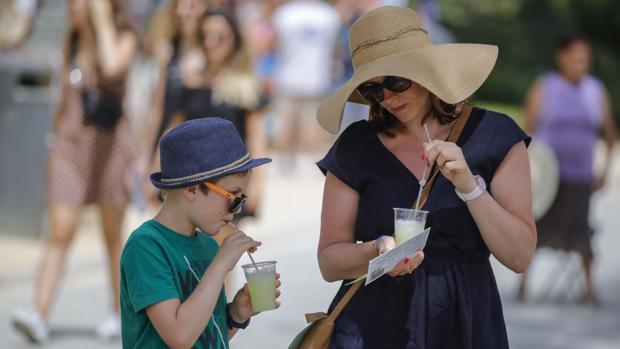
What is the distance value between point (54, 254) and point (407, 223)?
13.5 ft

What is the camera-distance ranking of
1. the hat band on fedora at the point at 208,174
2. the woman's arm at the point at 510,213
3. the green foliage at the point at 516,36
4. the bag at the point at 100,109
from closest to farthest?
the hat band on fedora at the point at 208,174 < the woman's arm at the point at 510,213 < the bag at the point at 100,109 < the green foliage at the point at 516,36

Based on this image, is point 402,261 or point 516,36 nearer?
point 402,261

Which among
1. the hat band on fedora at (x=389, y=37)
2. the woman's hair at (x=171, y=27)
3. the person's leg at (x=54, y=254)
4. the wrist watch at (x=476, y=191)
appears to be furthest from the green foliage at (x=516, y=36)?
the wrist watch at (x=476, y=191)

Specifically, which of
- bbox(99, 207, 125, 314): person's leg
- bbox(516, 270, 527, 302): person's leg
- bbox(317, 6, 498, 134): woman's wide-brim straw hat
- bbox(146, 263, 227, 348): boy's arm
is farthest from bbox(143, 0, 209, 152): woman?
bbox(146, 263, 227, 348): boy's arm

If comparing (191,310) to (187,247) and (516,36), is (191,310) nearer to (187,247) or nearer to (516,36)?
(187,247)

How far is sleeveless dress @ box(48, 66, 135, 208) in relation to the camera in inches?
285

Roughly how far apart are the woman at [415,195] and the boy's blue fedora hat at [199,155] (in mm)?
372

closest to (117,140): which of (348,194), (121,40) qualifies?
(121,40)

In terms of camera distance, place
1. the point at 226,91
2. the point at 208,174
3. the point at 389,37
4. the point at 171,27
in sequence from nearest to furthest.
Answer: the point at 208,174 → the point at 389,37 → the point at 226,91 → the point at 171,27

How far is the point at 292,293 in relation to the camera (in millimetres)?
9070

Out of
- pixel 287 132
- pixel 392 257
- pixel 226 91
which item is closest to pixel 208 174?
pixel 392 257

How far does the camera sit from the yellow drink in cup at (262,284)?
11.2 ft

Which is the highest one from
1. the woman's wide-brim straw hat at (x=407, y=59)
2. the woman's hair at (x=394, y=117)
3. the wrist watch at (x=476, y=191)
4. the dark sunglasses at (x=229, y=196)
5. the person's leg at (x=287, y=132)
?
the woman's wide-brim straw hat at (x=407, y=59)

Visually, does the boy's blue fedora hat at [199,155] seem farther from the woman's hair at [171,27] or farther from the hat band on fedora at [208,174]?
the woman's hair at [171,27]
